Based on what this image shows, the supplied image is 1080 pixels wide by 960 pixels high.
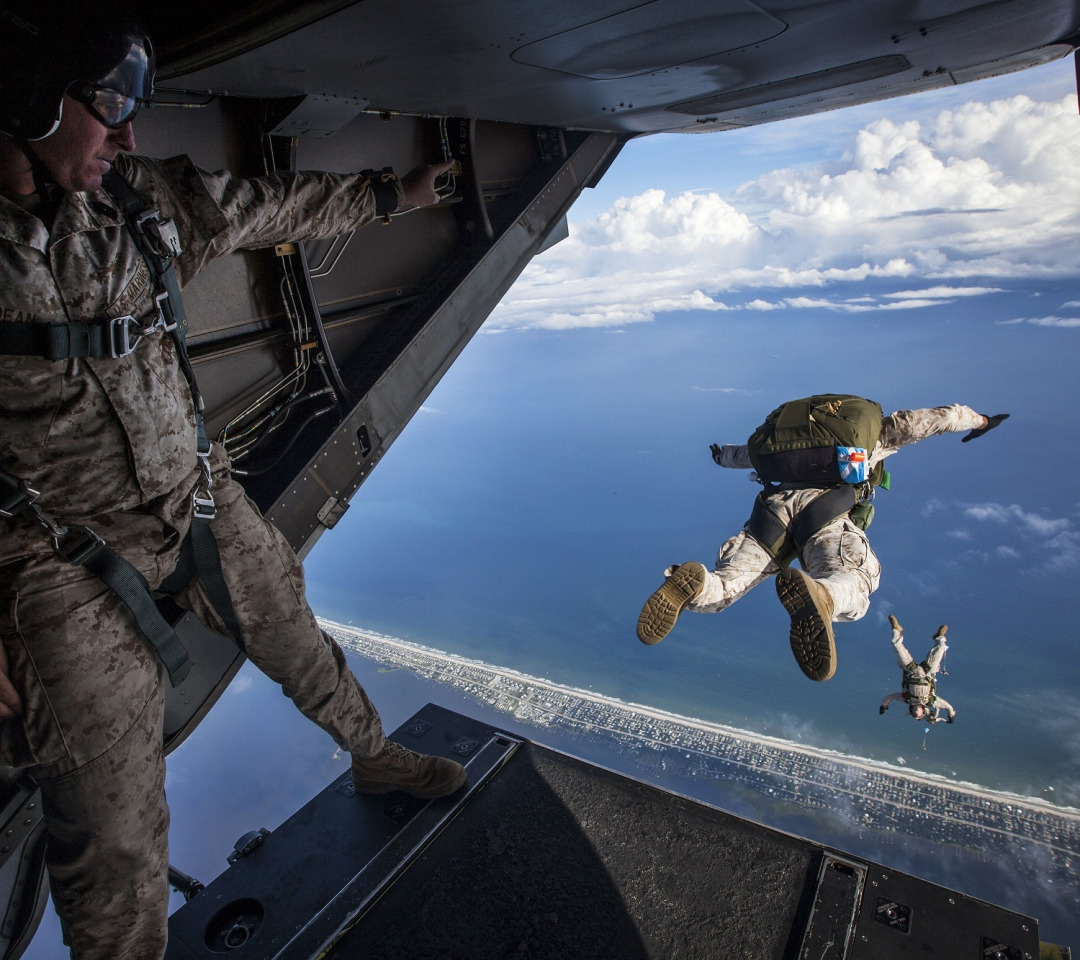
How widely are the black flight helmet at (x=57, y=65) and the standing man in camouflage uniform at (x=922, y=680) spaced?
361 centimetres

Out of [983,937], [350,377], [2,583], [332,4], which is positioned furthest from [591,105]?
[983,937]

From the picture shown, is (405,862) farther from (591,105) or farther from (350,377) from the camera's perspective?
(591,105)

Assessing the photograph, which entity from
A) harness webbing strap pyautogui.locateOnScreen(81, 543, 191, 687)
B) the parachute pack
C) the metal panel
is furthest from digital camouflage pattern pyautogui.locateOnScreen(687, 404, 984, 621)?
harness webbing strap pyautogui.locateOnScreen(81, 543, 191, 687)

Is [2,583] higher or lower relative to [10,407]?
lower

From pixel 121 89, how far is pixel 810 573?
2.90m

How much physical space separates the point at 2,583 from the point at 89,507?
0.23 meters

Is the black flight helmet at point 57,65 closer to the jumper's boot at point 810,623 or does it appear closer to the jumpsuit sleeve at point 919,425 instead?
the jumper's boot at point 810,623

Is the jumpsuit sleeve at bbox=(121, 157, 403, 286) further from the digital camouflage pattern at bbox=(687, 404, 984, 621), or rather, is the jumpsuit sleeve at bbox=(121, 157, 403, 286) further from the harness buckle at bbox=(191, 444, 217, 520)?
the digital camouflage pattern at bbox=(687, 404, 984, 621)

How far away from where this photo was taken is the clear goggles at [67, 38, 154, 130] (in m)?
1.28

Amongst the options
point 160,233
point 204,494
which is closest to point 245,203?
point 160,233

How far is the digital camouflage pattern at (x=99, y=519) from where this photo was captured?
4.39 feet

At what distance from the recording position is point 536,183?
3.61 metres

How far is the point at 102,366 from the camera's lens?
1400 mm

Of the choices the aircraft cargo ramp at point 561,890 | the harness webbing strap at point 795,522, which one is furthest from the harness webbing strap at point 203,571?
the harness webbing strap at point 795,522
